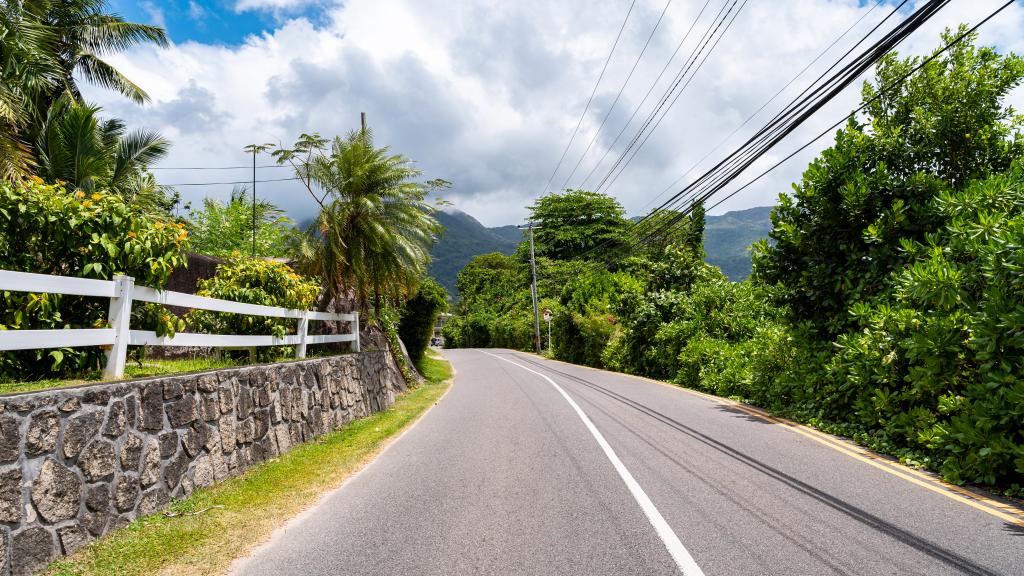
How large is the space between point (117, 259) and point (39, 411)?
189 cm

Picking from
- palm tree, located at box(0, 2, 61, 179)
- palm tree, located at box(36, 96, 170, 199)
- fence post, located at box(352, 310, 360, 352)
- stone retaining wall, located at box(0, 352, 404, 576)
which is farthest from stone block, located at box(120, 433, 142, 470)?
palm tree, located at box(36, 96, 170, 199)

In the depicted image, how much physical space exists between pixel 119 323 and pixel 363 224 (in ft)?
33.8

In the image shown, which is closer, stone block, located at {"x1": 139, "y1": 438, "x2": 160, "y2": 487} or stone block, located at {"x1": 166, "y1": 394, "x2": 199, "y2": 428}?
stone block, located at {"x1": 139, "y1": 438, "x2": 160, "y2": 487}

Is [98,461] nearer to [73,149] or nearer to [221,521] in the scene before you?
[221,521]

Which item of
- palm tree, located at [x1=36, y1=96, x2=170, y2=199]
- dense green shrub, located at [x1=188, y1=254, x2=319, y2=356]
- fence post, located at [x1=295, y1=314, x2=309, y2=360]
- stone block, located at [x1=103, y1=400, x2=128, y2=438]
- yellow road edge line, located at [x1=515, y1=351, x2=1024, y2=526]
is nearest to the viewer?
stone block, located at [x1=103, y1=400, x2=128, y2=438]

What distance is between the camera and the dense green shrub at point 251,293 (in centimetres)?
869

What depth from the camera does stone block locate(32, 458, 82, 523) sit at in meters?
3.70

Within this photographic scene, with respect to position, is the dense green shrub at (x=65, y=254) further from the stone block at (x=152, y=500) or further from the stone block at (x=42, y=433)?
the stone block at (x=152, y=500)

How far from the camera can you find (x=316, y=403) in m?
9.14

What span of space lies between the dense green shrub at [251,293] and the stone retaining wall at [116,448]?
5.34 ft

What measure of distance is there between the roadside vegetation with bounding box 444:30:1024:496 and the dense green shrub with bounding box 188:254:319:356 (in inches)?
350

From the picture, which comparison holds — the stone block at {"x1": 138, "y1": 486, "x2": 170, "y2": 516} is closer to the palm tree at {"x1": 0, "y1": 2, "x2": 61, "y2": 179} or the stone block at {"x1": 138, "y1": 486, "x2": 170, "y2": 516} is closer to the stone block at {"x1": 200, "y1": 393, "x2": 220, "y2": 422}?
the stone block at {"x1": 200, "y1": 393, "x2": 220, "y2": 422}

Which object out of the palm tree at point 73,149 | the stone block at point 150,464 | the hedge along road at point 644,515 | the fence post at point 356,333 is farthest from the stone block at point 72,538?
the palm tree at point 73,149

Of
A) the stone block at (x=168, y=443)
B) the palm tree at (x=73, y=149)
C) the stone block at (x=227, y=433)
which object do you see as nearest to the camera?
the stone block at (x=168, y=443)
